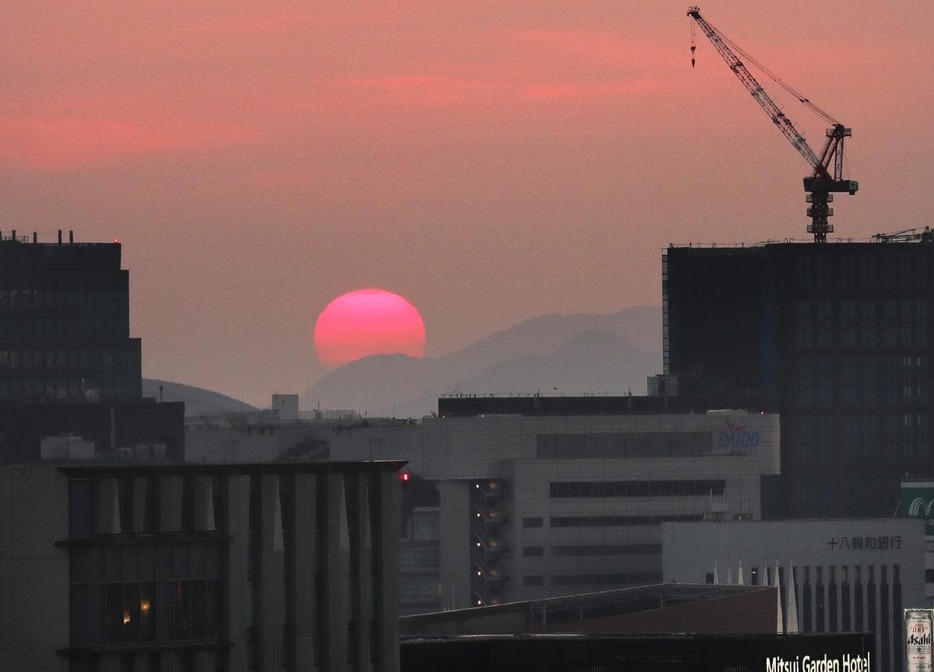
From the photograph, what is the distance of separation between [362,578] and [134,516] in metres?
11.9

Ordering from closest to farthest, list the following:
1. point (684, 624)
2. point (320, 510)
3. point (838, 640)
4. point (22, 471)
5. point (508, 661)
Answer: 1. point (22, 471)
2. point (320, 510)
3. point (508, 661)
4. point (838, 640)
5. point (684, 624)

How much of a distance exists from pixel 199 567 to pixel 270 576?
11.7ft

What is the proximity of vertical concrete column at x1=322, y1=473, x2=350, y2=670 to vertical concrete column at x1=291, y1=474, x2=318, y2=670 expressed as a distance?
29.5 inches

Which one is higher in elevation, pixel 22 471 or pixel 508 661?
pixel 22 471

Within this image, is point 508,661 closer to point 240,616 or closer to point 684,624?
point 240,616

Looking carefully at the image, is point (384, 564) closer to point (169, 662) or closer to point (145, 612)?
point (169, 662)

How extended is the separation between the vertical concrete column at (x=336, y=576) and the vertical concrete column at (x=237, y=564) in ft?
13.8

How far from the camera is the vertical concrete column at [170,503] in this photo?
9862 cm

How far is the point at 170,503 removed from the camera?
98750mm

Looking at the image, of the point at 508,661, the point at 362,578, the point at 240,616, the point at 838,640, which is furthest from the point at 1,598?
the point at 838,640

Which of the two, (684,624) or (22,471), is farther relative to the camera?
(684,624)

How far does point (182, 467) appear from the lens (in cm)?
9894

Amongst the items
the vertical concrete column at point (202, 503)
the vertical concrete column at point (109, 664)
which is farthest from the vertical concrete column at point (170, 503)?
the vertical concrete column at point (109, 664)

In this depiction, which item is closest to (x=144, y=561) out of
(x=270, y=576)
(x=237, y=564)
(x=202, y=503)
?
(x=202, y=503)
